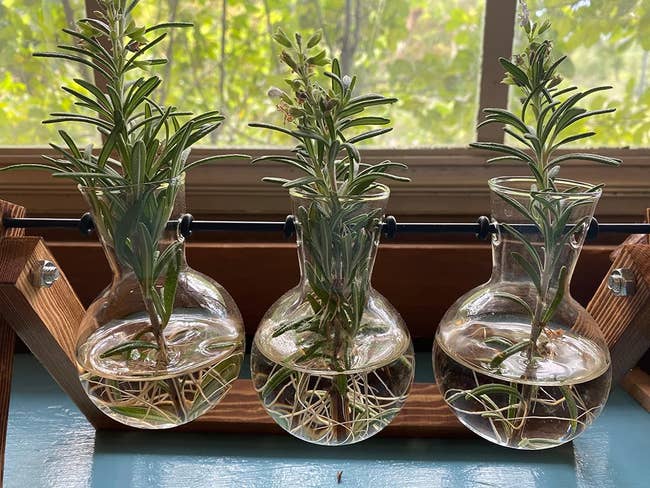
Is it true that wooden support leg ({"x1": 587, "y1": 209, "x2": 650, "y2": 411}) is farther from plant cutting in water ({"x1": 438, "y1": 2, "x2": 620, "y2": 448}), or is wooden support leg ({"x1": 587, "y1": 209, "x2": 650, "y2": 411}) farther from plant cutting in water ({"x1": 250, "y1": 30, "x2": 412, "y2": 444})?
plant cutting in water ({"x1": 250, "y1": 30, "x2": 412, "y2": 444})

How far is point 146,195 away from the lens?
418 millimetres

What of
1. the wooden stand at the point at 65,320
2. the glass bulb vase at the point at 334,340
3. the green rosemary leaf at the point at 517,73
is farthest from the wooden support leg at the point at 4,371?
the green rosemary leaf at the point at 517,73

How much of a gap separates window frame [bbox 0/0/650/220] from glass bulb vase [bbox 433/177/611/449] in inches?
10.8

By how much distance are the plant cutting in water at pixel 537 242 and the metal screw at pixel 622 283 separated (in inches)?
3.1

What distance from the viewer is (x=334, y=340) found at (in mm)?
449

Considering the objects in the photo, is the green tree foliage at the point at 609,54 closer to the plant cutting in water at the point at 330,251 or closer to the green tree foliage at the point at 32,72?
the plant cutting in water at the point at 330,251

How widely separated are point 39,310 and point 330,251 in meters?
0.25

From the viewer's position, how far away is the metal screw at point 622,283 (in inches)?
19.8

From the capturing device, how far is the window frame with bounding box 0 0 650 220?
733 mm

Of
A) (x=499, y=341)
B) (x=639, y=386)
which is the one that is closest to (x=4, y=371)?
(x=499, y=341)

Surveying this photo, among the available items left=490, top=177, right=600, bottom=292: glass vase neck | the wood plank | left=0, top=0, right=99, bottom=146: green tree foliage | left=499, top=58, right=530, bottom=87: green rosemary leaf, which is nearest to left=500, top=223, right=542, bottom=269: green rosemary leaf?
left=490, top=177, right=600, bottom=292: glass vase neck

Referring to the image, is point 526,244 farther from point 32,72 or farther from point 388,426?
point 32,72

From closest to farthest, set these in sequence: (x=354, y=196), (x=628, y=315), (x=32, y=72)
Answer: (x=354, y=196) < (x=628, y=315) < (x=32, y=72)

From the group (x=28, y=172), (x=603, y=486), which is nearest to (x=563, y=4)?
(x=603, y=486)
